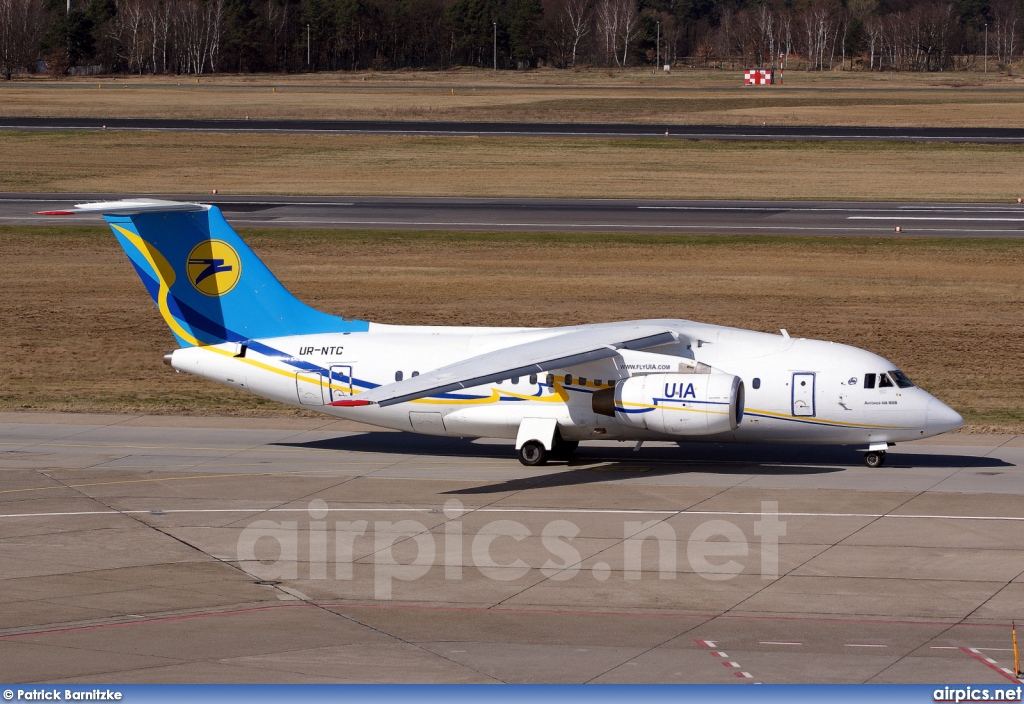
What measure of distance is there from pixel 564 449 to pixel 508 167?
54.5 metres

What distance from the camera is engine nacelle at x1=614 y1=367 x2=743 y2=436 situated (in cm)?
2722

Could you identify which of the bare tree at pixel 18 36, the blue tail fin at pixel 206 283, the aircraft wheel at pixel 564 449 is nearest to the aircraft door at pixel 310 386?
the blue tail fin at pixel 206 283

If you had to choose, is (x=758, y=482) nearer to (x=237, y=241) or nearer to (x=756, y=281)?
(x=237, y=241)

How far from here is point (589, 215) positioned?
216 feet

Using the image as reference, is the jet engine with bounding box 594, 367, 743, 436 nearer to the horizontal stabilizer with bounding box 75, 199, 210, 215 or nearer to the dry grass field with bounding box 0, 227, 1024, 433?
the dry grass field with bounding box 0, 227, 1024, 433

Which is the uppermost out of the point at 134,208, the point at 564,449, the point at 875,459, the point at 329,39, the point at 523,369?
the point at 329,39

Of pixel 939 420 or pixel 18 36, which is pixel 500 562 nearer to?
pixel 939 420

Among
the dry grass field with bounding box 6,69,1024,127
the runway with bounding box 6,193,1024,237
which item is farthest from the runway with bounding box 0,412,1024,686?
the dry grass field with bounding box 6,69,1024,127

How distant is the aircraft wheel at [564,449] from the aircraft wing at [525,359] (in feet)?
8.21

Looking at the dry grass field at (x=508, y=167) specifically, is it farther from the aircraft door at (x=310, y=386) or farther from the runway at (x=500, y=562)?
the aircraft door at (x=310, y=386)

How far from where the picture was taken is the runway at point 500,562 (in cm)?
1773

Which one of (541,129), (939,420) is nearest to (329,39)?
(541,129)

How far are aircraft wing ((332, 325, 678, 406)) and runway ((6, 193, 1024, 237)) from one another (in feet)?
107

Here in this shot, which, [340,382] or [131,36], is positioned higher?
[131,36]
